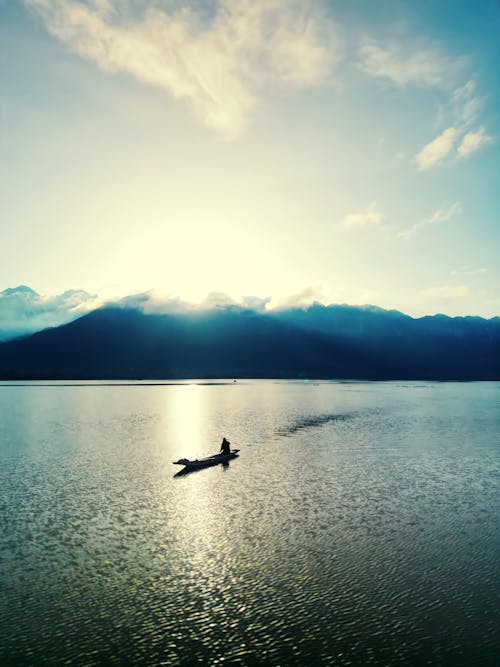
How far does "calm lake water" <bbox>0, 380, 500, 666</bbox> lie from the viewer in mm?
19938

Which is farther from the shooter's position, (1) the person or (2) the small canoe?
(1) the person

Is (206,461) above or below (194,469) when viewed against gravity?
above

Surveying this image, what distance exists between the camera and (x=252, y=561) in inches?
1126

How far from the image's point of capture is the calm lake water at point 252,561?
19.9 meters

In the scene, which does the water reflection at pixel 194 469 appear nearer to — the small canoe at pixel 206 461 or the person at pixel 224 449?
the small canoe at pixel 206 461

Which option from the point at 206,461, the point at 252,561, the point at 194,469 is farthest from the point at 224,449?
the point at 252,561

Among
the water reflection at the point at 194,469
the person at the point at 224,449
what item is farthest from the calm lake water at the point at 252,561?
the person at the point at 224,449

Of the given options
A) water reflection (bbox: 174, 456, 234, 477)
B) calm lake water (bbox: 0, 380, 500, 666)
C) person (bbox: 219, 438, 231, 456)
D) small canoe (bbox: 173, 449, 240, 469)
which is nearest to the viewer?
calm lake water (bbox: 0, 380, 500, 666)

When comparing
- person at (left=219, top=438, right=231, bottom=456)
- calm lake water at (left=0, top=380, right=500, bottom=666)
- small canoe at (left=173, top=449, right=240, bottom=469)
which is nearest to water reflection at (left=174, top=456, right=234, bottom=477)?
small canoe at (left=173, top=449, right=240, bottom=469)

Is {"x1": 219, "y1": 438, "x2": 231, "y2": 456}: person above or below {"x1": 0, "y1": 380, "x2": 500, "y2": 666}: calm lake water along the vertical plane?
above

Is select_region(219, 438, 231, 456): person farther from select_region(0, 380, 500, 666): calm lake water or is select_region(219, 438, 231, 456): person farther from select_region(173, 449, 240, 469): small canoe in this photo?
select_region(0, 380, 500, 666): calm lake water

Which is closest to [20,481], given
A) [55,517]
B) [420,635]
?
[55,517]

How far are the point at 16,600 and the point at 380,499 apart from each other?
104ft

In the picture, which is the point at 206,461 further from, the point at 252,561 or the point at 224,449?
the point at 252,561
